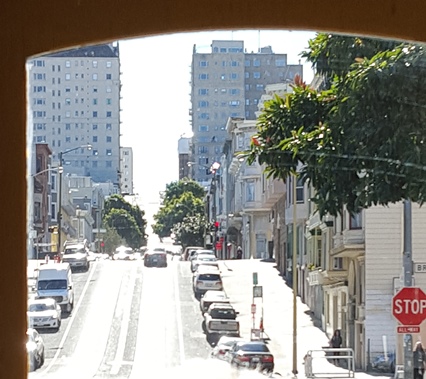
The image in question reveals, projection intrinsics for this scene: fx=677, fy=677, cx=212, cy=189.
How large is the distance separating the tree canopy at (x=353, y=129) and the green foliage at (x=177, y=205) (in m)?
0.32

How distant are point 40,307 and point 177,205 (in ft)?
2.61

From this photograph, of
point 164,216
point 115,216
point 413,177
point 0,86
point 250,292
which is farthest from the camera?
point 164,216

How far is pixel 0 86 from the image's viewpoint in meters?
1.64

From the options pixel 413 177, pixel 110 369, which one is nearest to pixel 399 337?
pixel 413 177

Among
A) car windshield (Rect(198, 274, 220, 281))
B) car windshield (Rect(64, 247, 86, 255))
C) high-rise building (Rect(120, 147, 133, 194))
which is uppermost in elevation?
high-rise building (Rect(120, 147, 133, 194))

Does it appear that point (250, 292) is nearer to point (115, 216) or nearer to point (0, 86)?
point (115, 216)

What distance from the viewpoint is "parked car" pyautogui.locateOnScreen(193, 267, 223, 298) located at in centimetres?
233

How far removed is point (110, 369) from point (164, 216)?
2.45 feet

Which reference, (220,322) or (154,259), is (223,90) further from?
(220,322)

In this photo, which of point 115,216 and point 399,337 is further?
point 115,216

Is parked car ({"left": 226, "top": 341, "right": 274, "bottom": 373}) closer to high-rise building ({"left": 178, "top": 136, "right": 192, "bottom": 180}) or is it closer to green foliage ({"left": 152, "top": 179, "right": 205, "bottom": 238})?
green foliage ({"left": 152, "top": 179, "right": 205, "bottom": 238})

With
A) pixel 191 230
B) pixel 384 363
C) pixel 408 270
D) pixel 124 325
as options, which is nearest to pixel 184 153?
pixel 191 230

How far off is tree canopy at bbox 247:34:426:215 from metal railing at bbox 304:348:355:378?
0.47 meters

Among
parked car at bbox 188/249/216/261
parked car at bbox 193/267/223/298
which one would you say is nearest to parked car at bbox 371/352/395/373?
parked car at bbox 193/267/223/298
